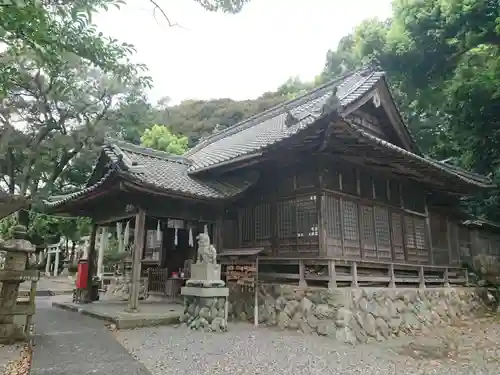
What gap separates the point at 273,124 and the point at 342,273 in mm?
7512

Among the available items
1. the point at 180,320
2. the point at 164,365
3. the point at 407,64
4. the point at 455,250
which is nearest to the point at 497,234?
the point at 455,250

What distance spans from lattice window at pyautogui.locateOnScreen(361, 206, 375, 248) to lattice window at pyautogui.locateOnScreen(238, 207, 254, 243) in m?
3.20

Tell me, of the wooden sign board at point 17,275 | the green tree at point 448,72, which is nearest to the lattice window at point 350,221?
the wooden sign board at point 17,275

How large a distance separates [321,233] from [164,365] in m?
4.87

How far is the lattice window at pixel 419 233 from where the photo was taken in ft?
39.7

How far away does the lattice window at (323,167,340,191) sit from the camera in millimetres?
9586

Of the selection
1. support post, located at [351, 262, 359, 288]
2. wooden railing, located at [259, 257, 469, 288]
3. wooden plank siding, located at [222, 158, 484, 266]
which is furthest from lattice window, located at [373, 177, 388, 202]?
support post, located at [351, 262, 359, 288]

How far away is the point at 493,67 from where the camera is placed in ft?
50.0

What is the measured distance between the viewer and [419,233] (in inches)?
486

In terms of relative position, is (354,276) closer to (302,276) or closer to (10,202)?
(302,276)

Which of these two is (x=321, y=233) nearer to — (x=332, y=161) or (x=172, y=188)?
(x=332, y=161)

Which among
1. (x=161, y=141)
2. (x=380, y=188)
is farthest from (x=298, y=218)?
(x=161, y=141)

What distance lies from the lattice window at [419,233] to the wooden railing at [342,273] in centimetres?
98

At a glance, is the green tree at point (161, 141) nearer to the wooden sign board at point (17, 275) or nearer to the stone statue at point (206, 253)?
the stone statue at point (206, 253)
